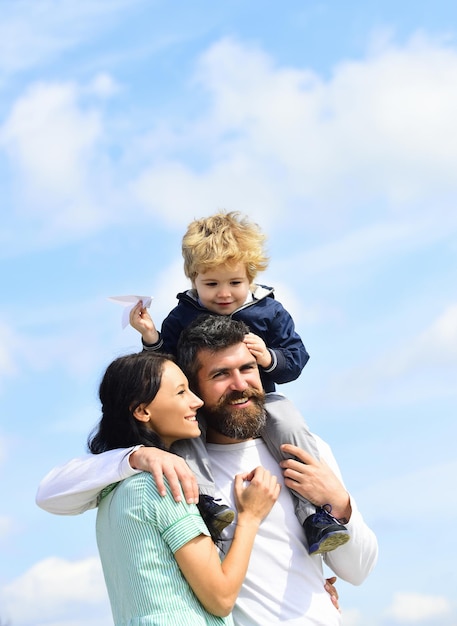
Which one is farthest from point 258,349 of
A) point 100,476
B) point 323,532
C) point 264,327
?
point 100,476

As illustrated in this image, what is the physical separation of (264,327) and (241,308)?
0.72ft

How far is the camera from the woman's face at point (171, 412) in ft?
18.0

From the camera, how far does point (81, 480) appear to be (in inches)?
210

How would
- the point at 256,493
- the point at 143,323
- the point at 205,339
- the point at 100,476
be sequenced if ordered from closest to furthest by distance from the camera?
the point at 100,476
the point at 256,493
the point at 205,339
the point at 143,323

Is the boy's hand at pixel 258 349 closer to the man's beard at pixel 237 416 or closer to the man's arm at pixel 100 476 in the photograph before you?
the man's beard at pixel 237 416

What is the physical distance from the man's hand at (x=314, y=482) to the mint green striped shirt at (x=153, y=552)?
3.45 ft

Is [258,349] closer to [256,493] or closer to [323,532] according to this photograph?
[256,493]

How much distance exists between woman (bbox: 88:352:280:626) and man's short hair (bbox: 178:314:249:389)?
1.90 feet

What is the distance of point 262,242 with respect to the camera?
707 centimetres

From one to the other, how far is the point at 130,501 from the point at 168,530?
0.88 ft

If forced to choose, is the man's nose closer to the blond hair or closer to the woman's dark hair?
the woman's dark hair

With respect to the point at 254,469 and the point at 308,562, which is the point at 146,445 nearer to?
the point at 254,469

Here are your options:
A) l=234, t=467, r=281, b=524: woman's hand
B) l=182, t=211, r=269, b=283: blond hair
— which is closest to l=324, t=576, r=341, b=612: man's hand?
l=234, t=467, r=281, b=524: woman's hand

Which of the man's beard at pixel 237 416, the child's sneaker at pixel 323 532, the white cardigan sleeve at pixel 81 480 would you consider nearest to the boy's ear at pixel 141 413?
the white cardigan sleeve at pixel 81 480
